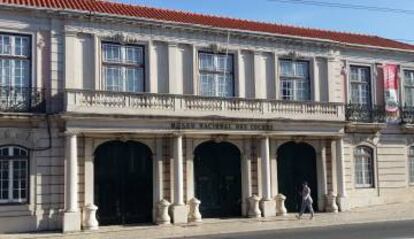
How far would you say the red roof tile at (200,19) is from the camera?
2557cm

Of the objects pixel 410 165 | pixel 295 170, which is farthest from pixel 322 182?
pixel 410 165

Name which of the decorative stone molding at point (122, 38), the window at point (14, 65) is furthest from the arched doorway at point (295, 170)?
the window at point (14, 65)

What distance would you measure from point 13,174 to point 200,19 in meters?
11.6

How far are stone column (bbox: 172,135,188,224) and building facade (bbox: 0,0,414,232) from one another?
49 mm

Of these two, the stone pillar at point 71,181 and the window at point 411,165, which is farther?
the window at point 411,165

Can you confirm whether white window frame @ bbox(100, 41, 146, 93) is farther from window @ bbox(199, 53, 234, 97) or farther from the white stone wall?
the white stone wall

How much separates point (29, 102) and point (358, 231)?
1259 centimetres

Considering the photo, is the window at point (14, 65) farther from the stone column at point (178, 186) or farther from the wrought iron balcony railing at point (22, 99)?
the stone column at point (178, 186)

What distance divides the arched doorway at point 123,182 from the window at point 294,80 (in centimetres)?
730

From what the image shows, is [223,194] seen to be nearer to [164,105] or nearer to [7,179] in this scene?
[164,105]

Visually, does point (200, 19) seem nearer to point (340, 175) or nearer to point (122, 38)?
point (122, 38)

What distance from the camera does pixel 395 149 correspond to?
3194 cm

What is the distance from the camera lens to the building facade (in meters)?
23.3

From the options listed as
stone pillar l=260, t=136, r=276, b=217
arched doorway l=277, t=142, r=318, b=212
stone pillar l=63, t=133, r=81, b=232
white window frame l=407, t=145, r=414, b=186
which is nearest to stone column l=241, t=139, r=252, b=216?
stone pillar l=260, t=136, r=276, b=217
